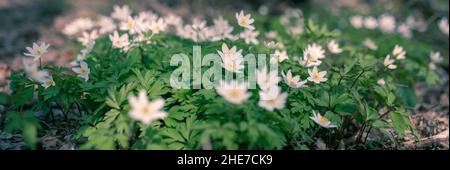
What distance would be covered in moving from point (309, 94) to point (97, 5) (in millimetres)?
5295

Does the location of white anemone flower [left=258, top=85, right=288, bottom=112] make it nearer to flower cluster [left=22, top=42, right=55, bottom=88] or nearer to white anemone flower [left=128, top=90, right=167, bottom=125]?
white anemone flower [left=128, top=90, right=167, bottom=125]

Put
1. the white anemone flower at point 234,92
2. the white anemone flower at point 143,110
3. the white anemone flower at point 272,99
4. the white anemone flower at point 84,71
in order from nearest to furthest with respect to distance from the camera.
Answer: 1. the white anemone flower at point 143,110
2. the white anemone flower at point 234,92
3. the white anemone flower at point 272,99
4. the white anemone flower at point 84,71

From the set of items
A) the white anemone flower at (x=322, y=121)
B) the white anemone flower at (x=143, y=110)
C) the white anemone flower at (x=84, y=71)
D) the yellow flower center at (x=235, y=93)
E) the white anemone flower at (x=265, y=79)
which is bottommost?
the white anemone flower at (x=322, y=121)

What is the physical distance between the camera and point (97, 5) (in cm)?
732

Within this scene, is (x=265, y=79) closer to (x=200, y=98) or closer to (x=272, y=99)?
(x=272, y=99)

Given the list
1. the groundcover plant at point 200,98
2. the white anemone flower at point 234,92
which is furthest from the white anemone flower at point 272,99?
the white anemone flower at point 234,92

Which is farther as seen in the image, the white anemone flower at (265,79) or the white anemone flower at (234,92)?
the white anemone flower at (265,79)

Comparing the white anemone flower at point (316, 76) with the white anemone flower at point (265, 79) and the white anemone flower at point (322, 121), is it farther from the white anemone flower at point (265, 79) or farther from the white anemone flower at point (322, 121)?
the white anemone flower at point (265, 79)

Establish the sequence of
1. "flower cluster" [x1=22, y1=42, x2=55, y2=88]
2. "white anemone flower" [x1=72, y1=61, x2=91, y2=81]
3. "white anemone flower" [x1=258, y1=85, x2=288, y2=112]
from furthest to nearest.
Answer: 1. "white anemone flower" [x1=72, y1=61, x2=91, y2=81]
2. "flower cluster" [x1=22, y1=42, x2=55, y2=88]
3. "white anemone flower" [x1=258, y1=85, x2=288, y2=112]

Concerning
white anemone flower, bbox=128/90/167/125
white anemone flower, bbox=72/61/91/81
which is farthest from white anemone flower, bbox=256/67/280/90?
white anemone flower, bbox=72/61/91/81

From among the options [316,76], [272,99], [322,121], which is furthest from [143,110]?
[316,76]

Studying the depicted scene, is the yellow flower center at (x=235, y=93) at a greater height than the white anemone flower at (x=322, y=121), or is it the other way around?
the yellow flower center at (x=235, y=93)

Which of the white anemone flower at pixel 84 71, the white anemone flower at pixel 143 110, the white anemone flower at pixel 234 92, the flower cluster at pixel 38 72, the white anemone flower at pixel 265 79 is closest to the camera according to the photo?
the white anemone flower at pixel 143 110

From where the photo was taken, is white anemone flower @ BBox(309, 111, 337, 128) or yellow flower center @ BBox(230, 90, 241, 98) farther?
white anemone flower @ BBox(309, 111, 337, 128)
